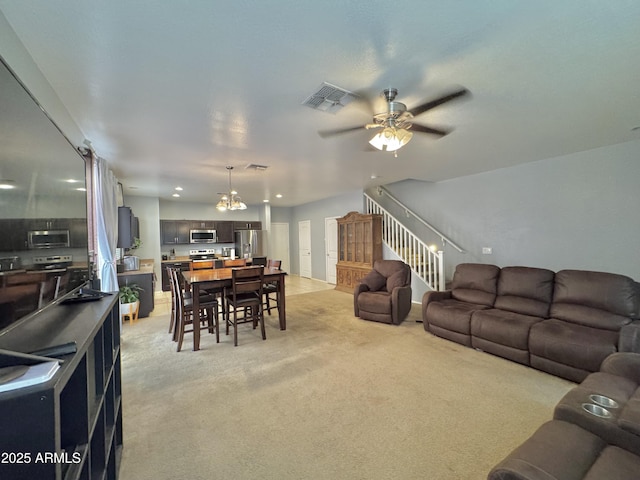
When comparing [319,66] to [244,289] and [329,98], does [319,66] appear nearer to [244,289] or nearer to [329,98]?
[329,98]

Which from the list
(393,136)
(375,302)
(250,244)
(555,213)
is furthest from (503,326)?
(250,244)

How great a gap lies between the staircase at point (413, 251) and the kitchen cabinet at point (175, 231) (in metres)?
5.33

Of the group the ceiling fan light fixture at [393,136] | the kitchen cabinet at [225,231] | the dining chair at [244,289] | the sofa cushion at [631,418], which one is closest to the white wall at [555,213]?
the sofa cushion at [631,418]

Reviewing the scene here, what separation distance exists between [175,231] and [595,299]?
876cm

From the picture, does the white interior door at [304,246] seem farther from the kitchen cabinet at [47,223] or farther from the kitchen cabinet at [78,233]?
the kitchen cabinet at [47,223]

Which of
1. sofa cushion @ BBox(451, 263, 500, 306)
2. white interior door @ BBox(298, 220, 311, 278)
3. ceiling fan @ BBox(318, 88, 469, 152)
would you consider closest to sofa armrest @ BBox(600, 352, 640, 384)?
sofa cushion @ BBox(451, 263, 500, 306)

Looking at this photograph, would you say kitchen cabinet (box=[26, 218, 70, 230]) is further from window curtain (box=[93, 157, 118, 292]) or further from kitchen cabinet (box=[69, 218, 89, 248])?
window curtain (box=[93, 157, 118, 292])

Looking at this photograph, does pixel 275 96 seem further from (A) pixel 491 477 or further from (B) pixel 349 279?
(B) pixel 349 279

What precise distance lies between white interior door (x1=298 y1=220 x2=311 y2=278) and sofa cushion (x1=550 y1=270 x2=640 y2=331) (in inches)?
263

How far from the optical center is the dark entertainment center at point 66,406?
0.70 m

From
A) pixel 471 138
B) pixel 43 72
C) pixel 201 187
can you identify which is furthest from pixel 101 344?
pixel 201 187

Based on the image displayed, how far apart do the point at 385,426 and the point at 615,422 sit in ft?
4.32

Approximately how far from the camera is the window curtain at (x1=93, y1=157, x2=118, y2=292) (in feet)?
11.9

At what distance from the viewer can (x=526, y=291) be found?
3.54 metres
